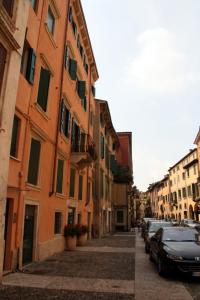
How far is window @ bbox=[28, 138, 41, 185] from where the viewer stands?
35.0 ft

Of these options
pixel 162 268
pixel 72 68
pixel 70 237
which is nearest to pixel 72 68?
pixel 72 68

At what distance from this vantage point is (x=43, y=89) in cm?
1180

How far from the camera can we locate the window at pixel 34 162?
10673mm

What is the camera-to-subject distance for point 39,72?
11633 mm

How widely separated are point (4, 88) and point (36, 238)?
6004 millimetres

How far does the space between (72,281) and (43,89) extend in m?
7.65

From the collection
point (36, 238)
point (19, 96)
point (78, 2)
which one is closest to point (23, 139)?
point (19, 96)

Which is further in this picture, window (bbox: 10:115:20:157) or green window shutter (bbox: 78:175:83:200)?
green window shutter (bbox: 78:175:83:200)

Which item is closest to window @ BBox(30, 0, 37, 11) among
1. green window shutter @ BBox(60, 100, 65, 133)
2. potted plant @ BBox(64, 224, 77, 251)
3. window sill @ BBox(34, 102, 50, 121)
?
window sill @ BBox(34, 102, 50, 121)

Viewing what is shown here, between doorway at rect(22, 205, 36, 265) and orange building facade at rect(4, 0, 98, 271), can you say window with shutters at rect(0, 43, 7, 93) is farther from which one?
doorway at rect(22, 205, 36, 265)

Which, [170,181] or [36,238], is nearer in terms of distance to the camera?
[36,238]

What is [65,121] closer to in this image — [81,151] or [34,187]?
[81,151]

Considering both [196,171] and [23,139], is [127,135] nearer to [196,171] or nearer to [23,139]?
[196,171]

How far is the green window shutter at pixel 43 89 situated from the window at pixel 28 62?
1072mm
